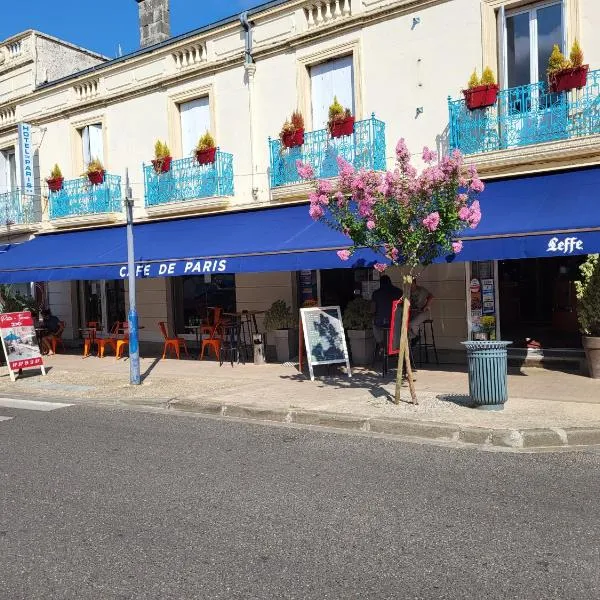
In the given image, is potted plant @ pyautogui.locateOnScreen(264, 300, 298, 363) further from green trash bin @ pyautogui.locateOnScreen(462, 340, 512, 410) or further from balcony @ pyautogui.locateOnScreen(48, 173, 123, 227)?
green trash bin @ pyautogui.locateOnScreen(462, 340, 512, 410)

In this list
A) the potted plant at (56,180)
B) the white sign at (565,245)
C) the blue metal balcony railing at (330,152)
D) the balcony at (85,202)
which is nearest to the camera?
the white sign at (565,245)

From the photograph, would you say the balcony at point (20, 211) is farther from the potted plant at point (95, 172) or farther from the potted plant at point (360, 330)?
the potted plant at point (360, 330)

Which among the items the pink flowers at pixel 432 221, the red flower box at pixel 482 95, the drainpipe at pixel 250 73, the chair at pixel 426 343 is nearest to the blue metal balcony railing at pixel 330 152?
Result: the drainpipe at pixel 250 73

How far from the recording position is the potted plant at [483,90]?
1034cm

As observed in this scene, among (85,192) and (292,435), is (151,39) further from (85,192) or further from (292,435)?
(292,435)

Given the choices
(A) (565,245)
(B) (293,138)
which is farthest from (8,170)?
(A) (565,245)

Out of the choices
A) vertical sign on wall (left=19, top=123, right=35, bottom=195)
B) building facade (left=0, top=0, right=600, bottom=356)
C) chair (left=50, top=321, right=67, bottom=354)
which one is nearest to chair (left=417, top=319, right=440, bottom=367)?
building facade (left=0, top=0, right=600, bottom=356)

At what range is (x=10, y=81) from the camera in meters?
18.7

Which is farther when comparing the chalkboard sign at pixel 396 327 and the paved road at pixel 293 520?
the chalkboard sign at pixel 396 327

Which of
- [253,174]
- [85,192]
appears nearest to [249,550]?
[253,174]

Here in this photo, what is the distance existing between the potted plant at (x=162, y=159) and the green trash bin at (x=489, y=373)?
30.9 ft

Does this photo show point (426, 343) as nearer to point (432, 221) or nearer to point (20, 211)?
point (432, 221)

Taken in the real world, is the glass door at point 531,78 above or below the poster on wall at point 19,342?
above

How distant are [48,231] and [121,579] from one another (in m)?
15.2
